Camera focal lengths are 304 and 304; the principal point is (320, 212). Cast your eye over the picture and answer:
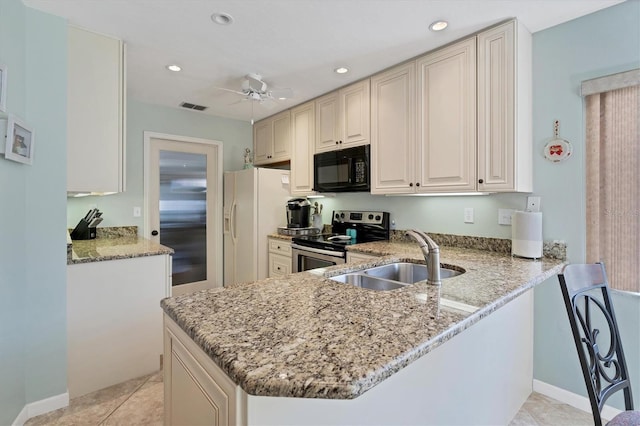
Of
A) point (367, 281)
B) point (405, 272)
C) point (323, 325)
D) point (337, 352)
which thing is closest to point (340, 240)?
point (405, 272)

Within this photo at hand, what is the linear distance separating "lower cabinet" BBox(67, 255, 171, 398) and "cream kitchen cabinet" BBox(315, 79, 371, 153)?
6.20ft

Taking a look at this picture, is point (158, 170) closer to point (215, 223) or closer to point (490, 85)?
point (215, 223)

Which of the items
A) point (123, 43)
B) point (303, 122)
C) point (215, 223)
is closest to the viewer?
point (123, 43)

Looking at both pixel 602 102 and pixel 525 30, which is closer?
pixel 602 102

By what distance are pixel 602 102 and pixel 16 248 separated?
137 inches

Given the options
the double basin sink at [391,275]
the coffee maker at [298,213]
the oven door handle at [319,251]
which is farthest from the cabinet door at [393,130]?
the coffee maker at [298,213]

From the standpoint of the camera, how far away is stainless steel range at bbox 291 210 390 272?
2742 mm

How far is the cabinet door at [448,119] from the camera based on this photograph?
211 cm

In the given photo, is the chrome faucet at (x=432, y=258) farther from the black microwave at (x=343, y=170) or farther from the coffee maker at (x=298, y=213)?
the coffee maker at (x=298, y=213)

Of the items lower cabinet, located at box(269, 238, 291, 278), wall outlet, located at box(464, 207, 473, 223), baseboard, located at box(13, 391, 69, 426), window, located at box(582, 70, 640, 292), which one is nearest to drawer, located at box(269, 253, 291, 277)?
lower cabinet, located at box(269, 238, 291, 278)

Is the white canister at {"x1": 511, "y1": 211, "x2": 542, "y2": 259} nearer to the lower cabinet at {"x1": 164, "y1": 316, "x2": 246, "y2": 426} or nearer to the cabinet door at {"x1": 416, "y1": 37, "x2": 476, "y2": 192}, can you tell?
the cabinet door at {"x1": 416, "y1": 37, "x2": 476, "y2": 192}

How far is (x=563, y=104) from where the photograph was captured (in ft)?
6.42

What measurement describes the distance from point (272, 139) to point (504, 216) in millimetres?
2807

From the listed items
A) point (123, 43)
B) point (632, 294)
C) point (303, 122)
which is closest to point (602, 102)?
point (632, 294)
